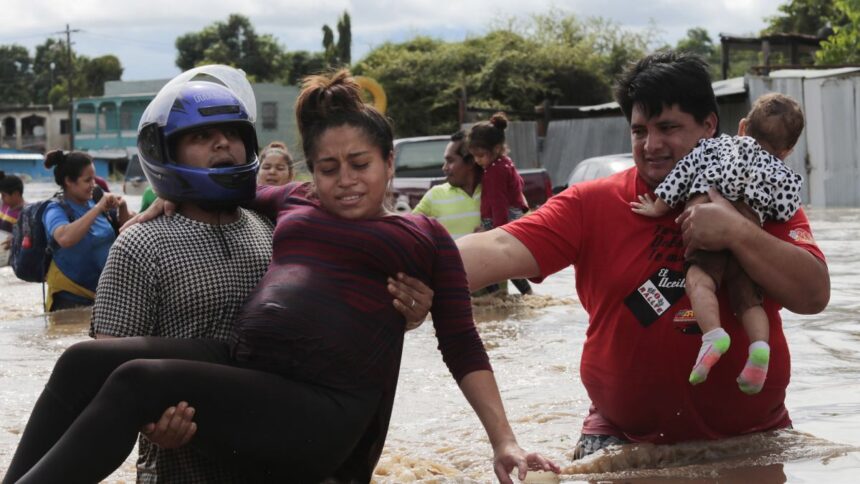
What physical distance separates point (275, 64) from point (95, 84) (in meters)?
22.3

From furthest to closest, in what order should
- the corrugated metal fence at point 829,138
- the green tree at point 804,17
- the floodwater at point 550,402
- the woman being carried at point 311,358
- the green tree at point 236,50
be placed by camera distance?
the green tree at point 236,50
the green tree at point 804,17
the corrugated metal fence at point 829,138
the floodwater at point 550,402
the woman being carried at point 311,358

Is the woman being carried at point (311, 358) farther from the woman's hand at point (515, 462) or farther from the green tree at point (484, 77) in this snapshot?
the green tree at point (484, 77)

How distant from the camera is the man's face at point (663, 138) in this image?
13.9 ft

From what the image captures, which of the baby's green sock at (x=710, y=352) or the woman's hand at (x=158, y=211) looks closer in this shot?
the woman's hand at (x=158, y=211)

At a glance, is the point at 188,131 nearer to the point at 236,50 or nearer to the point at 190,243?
the point at 190,243

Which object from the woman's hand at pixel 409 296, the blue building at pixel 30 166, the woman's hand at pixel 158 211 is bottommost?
the woman's hand at pixel 409 296

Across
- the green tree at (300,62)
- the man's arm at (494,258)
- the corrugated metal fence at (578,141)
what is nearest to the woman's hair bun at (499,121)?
the man's arm at (494,258)

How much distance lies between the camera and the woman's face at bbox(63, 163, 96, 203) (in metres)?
10.4

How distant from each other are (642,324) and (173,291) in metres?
1.52

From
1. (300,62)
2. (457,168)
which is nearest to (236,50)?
(300,62)

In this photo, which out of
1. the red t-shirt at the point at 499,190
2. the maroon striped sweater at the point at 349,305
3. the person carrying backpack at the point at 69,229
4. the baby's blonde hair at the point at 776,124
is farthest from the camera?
the red t-shirt at the point at 499,190

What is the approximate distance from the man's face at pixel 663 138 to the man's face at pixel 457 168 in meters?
7.32

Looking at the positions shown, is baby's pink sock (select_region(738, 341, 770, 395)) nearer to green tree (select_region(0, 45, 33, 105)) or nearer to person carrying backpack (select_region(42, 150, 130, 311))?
person carrying backpack (select_region(42, 150, 130, 311))

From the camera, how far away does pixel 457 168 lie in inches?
459
